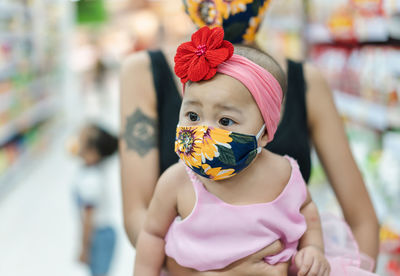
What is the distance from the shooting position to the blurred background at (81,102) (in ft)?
7.61

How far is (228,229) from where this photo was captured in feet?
2.57

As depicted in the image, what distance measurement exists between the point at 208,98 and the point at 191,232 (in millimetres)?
241

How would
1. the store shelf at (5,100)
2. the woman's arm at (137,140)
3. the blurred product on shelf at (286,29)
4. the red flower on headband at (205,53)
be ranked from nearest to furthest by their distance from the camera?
the red flower on headband at (205,53)
the woman's arm at (137,140)
the blurred product on shelf at (286,29)
the store shelf at (5,100)

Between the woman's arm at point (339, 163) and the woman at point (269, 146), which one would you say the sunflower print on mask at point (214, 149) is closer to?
the woman at point (269, 146)

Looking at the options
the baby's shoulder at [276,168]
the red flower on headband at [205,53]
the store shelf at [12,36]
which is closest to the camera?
the red flower on headband at [205,53]

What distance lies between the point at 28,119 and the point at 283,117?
5.52 metres

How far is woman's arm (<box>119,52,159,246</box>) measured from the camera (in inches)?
42.2

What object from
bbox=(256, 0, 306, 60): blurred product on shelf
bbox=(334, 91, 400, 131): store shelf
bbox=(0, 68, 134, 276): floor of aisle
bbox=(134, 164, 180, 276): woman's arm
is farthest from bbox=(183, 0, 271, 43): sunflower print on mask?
bbox=(256, 0, 306, 60): blurred product on shelf

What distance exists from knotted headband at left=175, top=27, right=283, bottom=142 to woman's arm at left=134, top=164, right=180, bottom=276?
0.20 meters

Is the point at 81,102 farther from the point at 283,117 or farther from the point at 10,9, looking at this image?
the point at 283,117

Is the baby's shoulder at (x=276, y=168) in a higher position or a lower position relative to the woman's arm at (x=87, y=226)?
higher

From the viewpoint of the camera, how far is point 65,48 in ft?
29.8

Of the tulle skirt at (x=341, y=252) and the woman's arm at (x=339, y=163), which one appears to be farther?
the woman's arm at (x=339, y=163)

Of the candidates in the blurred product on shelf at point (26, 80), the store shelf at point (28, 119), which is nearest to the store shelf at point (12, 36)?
the blurred product on shelf at point (26, 80)
